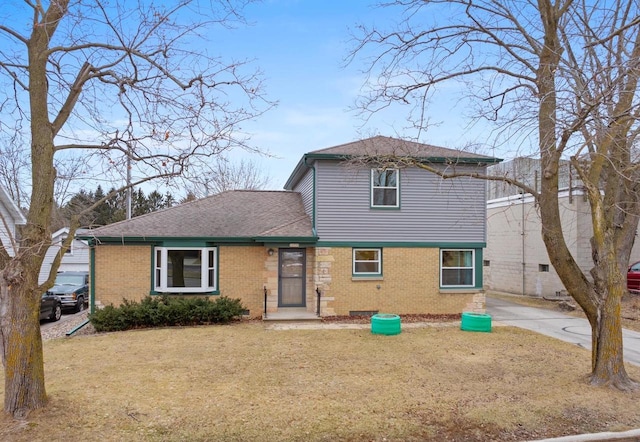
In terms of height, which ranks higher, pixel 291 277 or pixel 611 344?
pixel 291 277

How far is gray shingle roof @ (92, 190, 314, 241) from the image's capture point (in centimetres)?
1375

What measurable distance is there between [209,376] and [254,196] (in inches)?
421

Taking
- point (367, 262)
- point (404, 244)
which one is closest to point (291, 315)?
point (367, 262)

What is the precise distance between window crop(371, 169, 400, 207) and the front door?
9.76 feet

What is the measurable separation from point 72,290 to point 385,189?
13461 mm

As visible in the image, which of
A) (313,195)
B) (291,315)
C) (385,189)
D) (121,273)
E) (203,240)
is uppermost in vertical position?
(385,189)

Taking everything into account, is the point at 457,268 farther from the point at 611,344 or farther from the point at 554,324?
the point at 611,344

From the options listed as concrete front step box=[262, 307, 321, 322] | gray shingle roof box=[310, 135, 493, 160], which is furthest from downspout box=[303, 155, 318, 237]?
concrete front step box=[262, 307, 321, 322]

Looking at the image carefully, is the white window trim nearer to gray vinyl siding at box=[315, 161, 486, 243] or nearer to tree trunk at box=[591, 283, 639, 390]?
gray vinyl siding at box=[315, 161, 486, 243]

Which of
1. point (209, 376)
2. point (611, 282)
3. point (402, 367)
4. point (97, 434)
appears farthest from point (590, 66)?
point (97, 434)

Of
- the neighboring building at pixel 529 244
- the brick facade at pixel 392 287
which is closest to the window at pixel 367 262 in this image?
the brick facade at pixel 392 287

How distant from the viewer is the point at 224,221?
14875 mm

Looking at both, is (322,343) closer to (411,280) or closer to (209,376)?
(209,376)

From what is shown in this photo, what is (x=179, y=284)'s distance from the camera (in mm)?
13875
